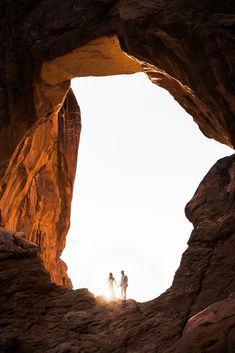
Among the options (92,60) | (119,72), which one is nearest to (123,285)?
(119,72)

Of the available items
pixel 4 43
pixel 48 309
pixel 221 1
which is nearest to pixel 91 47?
pixel 4 43

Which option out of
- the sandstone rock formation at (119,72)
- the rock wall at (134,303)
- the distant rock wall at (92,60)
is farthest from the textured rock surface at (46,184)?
the rock wall at (134,303)

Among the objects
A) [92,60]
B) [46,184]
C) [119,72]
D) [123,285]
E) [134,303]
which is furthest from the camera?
[46,184]

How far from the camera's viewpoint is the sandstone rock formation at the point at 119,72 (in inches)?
491

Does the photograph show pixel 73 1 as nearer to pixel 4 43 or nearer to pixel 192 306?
pixel 4 43

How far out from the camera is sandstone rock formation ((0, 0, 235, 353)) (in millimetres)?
12477

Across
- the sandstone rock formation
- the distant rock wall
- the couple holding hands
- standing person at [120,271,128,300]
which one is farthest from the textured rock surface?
standing person at [120,271,128,300]

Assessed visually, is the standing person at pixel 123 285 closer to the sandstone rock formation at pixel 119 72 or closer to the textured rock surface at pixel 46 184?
the textured rock surface at pixel 46 184

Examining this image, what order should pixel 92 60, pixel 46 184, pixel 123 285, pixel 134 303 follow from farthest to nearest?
pixel 46 184
pixel 123 285
pixel 92 60
pixel 134 303

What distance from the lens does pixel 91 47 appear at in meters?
18.2

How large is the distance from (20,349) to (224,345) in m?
5.67

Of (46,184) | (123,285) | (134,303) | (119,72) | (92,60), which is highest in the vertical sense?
(119,72)

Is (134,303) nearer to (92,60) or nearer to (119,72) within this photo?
(92,60)

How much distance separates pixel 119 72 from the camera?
21219 millimetres
